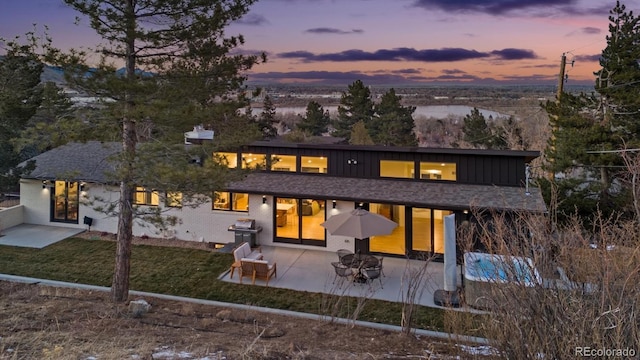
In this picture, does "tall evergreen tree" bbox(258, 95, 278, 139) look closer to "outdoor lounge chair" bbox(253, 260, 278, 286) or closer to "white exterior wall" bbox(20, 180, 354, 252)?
"white exterior wall" bbox(20, 180, 354, 252)

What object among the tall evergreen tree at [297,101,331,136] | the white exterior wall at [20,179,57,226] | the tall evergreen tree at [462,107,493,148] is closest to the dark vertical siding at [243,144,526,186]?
the white exterior wall at [20,179,57,226]

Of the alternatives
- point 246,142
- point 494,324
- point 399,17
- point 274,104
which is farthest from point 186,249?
point 274,104

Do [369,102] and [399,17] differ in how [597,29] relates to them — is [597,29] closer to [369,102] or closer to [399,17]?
[399,17]

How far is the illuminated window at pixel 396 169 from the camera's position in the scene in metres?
15.7

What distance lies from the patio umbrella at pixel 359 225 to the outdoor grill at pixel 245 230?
150 inches

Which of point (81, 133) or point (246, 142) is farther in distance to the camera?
point (246, 142)

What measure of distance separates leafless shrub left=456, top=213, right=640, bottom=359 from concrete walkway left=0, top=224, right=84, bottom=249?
16.1 metres

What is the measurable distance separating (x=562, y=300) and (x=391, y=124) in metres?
31.4

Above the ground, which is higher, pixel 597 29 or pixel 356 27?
pixel 356 27

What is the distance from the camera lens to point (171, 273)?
12820 millimetres

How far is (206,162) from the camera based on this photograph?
954 centimetres

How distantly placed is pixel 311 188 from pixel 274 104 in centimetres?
3456

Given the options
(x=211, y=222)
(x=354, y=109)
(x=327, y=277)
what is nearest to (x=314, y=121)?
(x=354, y=109)

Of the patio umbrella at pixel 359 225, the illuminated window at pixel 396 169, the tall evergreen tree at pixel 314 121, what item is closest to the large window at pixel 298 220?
the illuminated window at pixel 396 169
